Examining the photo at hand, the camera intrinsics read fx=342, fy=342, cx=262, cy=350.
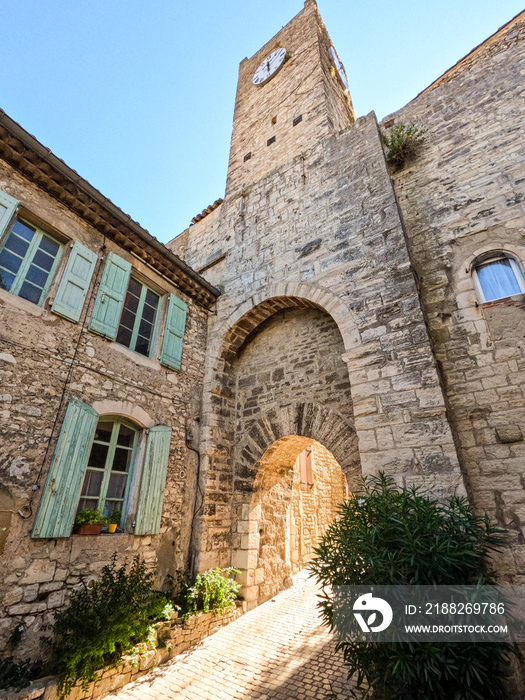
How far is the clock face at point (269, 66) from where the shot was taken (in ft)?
31.2

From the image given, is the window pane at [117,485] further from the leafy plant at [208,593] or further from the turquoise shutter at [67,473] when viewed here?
the leafy plant at [208,593]

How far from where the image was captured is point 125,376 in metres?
4.84

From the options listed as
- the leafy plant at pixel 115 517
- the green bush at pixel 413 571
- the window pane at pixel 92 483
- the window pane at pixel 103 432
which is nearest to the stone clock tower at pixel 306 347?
the green bush at pixel 413 571

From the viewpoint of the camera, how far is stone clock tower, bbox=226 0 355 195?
25.1 ft

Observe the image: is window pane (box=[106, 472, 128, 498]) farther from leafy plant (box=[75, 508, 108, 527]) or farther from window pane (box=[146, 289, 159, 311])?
window pane (box=[146, 289, 159, 311])

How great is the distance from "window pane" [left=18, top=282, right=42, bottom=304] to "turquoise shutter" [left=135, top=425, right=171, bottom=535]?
224 centimetres

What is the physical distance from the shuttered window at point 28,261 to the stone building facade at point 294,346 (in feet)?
0.36

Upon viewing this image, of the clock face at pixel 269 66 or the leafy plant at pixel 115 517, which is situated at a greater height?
the clock face at pixel 269 66

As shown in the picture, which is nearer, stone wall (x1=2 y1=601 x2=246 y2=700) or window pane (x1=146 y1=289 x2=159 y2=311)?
stone wall (x1=2 y1=601 x2=246 y2=700)

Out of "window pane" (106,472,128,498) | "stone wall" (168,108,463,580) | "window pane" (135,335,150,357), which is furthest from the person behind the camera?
"window pane" (135,335,150,357)

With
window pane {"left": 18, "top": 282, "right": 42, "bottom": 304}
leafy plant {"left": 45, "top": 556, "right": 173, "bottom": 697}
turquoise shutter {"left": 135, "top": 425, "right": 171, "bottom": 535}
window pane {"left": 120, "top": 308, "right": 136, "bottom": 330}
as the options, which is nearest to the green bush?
leafy plant {"left": 45, "top": 556, "right": 173, "bottom": 697}

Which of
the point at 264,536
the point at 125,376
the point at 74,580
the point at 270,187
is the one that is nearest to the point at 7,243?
the point at 125,376

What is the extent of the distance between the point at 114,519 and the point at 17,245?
3.58 meters

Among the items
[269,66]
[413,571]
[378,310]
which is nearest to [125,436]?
[413,571]
